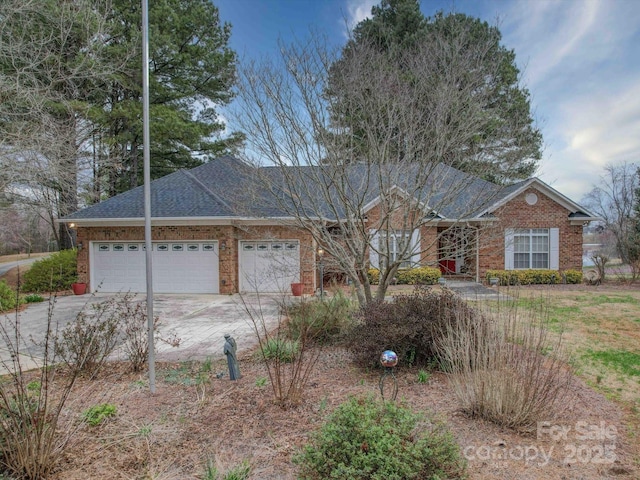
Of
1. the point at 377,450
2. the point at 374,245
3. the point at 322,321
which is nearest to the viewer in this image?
the point at 377,450

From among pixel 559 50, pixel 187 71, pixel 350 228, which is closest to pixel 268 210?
pixel 350 228

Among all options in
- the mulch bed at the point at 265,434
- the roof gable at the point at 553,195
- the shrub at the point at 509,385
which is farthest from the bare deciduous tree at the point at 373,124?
the roof gable at the point at 553,195

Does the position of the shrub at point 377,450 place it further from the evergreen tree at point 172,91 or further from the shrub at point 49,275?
the evergreen tree at point 172,91

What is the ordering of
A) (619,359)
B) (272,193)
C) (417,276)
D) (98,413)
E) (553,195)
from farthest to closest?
(553,195) < (417,276) < (272,193) < (619,359) < (98,413)

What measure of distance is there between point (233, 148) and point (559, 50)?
9.13m

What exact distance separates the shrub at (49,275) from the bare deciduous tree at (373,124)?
12.0m

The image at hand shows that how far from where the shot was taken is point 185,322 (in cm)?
903

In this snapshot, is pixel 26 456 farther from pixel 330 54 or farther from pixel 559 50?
pixel 559 50

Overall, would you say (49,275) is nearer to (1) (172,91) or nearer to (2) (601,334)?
(1) (172,91)

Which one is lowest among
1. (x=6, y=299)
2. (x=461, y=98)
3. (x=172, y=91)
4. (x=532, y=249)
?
(x=6, y=299)

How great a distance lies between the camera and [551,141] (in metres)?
8.21

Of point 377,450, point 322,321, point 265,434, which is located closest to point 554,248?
point 322,321

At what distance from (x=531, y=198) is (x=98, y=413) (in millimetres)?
16759

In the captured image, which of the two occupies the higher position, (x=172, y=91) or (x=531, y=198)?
(x=172, y=91)
